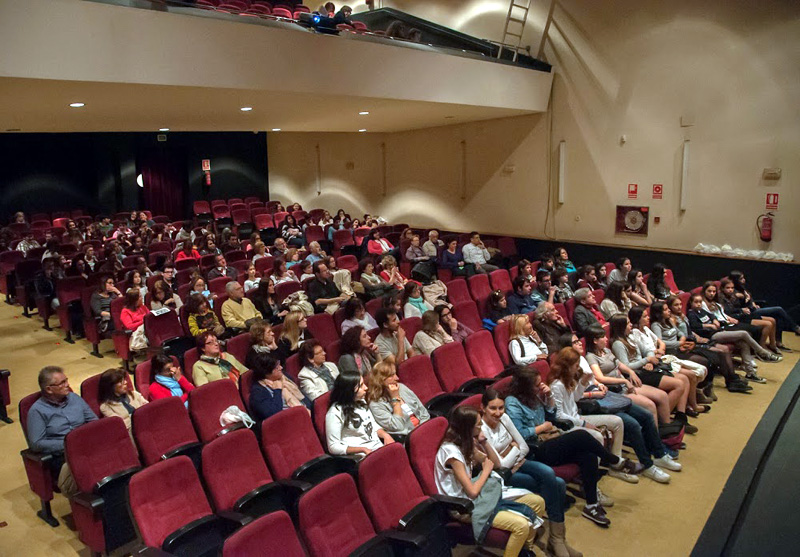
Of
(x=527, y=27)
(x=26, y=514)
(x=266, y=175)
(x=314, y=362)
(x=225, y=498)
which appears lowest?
(x=26, y=514)

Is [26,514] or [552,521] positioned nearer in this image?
[552,521]

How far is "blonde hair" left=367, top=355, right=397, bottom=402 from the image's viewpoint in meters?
4.12

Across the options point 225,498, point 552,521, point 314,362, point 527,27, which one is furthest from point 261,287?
point 527,27

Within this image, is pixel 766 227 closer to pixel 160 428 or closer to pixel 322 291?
pixel 322 291

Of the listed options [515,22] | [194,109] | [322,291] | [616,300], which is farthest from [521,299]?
[515,22]

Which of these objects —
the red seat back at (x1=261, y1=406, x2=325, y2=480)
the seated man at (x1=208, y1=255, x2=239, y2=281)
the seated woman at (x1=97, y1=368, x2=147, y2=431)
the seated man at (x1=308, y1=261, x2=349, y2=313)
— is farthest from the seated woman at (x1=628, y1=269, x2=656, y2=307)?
the seated woman at (x1=97, y1=368, x2=147, y2=431)

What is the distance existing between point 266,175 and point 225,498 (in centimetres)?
1445

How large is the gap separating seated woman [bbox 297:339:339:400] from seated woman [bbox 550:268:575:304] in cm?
357

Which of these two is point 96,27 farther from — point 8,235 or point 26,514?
point 8,235

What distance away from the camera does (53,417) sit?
385cm

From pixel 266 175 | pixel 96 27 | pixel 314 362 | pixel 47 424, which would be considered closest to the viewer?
pixel 47 424

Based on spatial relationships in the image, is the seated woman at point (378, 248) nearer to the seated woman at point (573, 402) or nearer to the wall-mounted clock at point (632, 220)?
the wall-mounted clock at point (632, 220)

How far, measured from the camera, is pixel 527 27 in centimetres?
1070

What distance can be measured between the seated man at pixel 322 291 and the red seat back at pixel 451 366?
2130 millimetres
